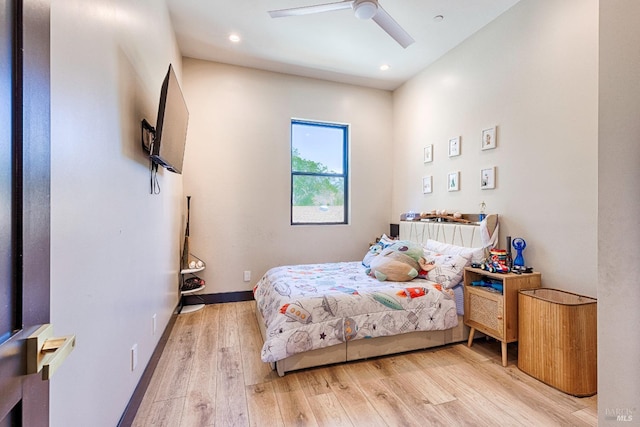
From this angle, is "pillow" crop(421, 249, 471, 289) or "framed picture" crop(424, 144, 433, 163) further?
"framed picture" crop(424, 144, 433, 163)

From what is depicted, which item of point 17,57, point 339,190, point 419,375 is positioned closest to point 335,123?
point 339,190

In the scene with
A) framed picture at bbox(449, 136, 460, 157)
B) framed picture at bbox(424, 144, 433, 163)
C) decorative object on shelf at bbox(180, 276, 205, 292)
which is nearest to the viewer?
framed picture at bbox(449, 136, 460, 157)

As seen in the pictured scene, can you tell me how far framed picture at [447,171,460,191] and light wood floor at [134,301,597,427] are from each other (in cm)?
165

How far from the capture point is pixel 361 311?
2.26 metres

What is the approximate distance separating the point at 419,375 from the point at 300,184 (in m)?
2.81

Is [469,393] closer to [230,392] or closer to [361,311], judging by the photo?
[361,311]

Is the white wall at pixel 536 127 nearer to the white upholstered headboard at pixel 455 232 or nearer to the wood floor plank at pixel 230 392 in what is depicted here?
the white upholstered headboard at pixel 455 232

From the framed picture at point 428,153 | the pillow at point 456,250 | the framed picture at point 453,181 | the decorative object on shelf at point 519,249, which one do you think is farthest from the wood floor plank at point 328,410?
the framed picture at point 428,153

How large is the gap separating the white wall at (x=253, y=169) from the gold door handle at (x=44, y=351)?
10.8 feet

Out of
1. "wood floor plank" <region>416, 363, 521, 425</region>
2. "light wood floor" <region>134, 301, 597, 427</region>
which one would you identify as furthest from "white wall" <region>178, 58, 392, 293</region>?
"wood floor plank" <region>416, 363, 521, 425</region>

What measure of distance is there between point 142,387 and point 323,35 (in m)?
3.52

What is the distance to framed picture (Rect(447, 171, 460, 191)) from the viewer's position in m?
3.21

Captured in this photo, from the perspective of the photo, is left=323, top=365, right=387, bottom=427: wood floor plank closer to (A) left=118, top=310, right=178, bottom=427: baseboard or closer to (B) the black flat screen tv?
(A) left=118, top=310, right=178, bottom=427: baseboard

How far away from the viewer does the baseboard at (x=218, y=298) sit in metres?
3.64
